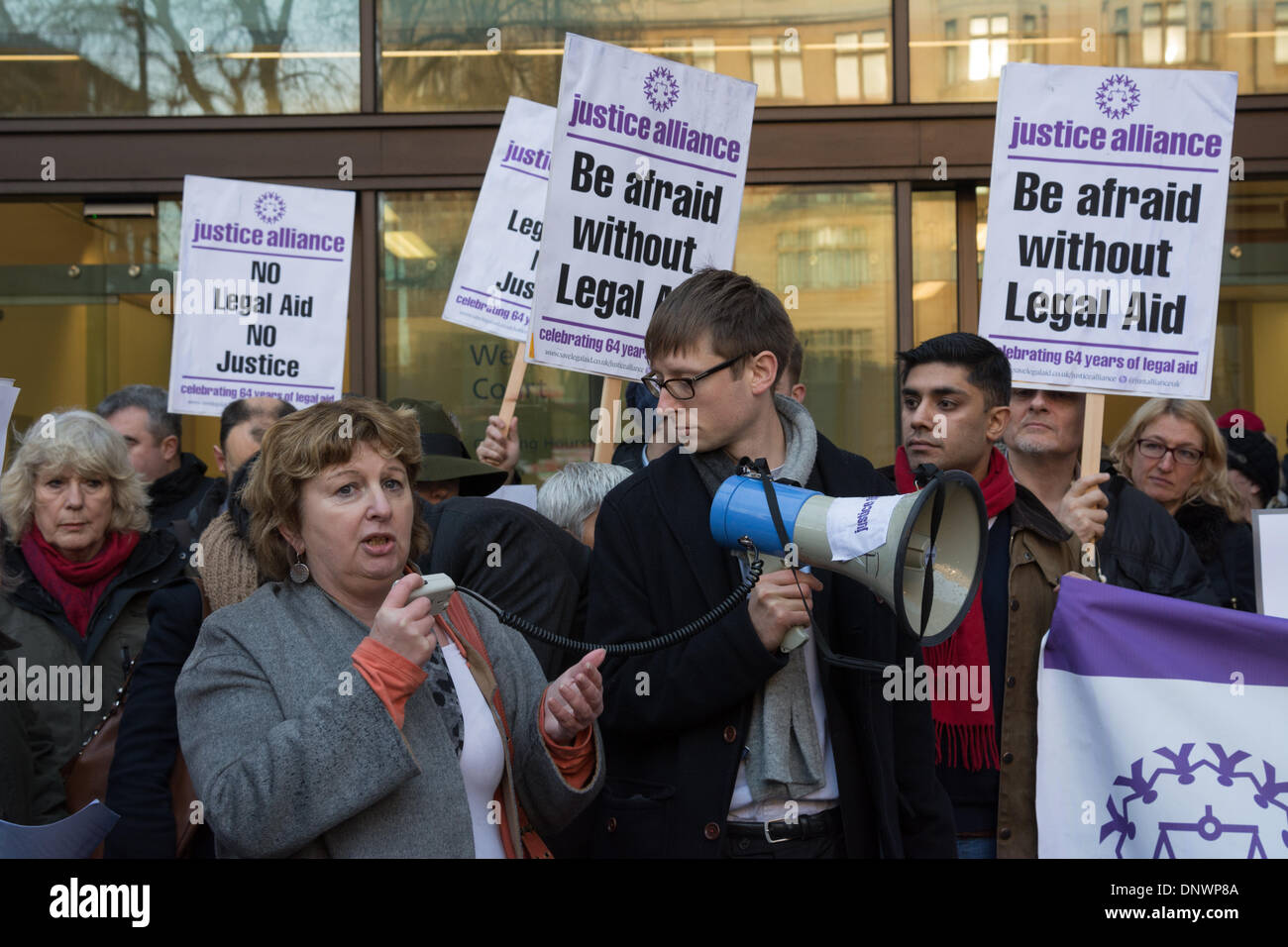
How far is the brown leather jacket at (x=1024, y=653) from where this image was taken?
325 centimetres

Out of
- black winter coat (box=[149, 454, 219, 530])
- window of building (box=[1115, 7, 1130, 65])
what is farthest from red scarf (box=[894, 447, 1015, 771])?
window of building (box=[1115, 7, 1130, 65])

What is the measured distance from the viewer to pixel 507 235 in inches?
229

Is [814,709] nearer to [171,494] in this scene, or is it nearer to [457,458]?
[457,458]

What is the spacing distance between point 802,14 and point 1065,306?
3947mm

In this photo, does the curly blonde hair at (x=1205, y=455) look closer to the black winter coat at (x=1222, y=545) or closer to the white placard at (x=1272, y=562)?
Result: the black winter coat at (x=1222, y=545)

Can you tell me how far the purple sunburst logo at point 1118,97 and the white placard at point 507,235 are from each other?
2.49 metres

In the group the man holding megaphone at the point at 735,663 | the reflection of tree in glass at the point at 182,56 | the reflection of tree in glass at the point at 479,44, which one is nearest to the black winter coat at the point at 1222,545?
the man holding megaphone at the point at 735,663

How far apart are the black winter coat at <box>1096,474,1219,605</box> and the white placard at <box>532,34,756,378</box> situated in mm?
1564

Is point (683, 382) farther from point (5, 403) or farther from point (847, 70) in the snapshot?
point (847, 70)

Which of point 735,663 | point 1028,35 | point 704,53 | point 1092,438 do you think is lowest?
point 735,663

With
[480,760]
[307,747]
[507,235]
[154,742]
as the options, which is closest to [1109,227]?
[480,760]

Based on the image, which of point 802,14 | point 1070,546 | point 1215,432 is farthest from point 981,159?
point 1070,546

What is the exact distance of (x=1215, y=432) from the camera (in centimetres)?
504

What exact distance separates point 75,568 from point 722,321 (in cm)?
208
